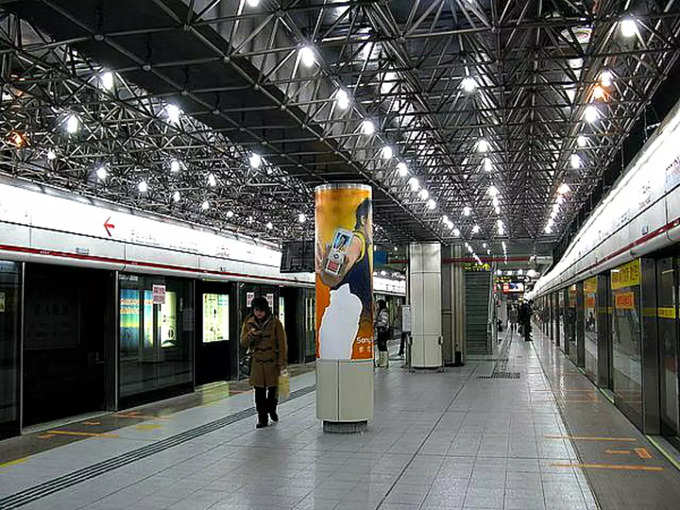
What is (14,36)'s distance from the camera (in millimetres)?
7828

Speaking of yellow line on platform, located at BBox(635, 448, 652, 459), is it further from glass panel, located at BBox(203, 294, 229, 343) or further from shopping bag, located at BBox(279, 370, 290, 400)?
glass panel, located at BBox(203, 294, 229, 343)

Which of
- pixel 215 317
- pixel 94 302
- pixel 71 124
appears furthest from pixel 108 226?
pixel 215 317

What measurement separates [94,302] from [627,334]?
8264 millimetres

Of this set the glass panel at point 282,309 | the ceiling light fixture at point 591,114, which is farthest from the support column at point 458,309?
the ceiling light fixture at point 591,114

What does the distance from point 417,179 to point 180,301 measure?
16.1 feet

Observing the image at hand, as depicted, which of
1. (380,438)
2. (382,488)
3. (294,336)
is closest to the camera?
(382,488)

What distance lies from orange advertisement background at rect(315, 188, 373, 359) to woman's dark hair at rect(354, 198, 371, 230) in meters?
0.04

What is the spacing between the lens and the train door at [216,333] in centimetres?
1531

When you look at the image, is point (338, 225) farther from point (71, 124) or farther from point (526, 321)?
point (526, 321)

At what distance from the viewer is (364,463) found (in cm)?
743

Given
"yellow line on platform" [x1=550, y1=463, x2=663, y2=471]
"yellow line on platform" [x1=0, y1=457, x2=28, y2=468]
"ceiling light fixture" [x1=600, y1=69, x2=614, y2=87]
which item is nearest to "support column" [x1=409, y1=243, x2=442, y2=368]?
"ceiling light fixture" [x1=600, y1=69, x2=614, y2=87]

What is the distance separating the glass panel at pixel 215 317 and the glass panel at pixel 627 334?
26.8ft

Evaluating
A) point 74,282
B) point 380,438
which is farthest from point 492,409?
point 74,282

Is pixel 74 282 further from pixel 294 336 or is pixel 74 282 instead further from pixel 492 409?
pixel 294 336
